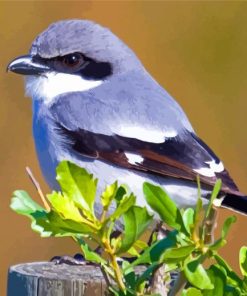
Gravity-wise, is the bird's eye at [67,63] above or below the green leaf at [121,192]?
below

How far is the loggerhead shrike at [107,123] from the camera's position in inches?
126

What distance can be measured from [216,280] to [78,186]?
229 millimetres

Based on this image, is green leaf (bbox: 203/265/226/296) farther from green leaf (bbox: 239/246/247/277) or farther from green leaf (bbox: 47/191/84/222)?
green leaf (bbox: 47/191/84/222)

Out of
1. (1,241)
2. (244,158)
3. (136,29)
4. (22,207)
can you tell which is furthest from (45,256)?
(22,207)

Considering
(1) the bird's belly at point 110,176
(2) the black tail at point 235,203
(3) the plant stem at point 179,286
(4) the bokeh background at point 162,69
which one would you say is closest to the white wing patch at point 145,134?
(1) the bird's belly at point 110,176

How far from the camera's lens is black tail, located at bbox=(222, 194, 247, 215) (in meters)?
3.16

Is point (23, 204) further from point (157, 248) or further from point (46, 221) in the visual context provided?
point (157, 248)

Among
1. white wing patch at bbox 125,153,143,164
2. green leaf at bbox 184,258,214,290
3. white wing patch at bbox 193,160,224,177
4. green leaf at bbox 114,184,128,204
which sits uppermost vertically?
green leaf at bbox 114,184,128,204

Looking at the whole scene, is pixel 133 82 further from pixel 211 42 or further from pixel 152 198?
pixel 211 42

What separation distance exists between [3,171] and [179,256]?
4.46m

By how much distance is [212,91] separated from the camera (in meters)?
6.10

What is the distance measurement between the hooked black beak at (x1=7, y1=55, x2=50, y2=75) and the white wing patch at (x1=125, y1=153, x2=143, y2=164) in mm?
601

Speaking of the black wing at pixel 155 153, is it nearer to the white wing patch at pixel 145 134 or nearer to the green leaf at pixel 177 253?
the white wing patch at pixel 145 134

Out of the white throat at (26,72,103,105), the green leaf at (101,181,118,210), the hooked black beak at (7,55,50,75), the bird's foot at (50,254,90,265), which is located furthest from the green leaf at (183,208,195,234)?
the hooked black beak at (7,55,50,75)
